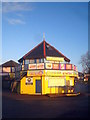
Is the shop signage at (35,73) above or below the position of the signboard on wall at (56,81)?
above

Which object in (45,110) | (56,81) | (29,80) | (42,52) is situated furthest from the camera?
(42,52)

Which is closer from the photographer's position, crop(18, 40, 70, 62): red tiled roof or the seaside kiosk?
the seaside kiosk

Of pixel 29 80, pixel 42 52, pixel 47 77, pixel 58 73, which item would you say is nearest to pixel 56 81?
pixel 58 73

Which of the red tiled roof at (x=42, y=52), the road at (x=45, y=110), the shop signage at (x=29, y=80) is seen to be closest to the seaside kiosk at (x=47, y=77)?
the shop signage at (x=29, y=80)

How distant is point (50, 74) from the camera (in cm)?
2427

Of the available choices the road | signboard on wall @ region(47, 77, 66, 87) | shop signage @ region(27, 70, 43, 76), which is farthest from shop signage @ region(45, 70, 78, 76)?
the road

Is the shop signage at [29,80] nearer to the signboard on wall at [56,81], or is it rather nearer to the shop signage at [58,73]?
the signboard on wall at [56,81]

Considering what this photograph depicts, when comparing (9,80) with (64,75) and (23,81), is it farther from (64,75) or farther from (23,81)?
(64,75)

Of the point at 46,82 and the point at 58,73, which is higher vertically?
the point at 58,73

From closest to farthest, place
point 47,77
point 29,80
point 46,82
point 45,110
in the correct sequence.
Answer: point 45,110, point 46,82, point 47,77, point 29,80

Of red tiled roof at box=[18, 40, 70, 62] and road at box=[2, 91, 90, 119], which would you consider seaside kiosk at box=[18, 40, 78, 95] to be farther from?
road at box=[2, 91, 90, 119]

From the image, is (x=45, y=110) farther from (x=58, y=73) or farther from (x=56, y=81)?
(x=56, y=81)

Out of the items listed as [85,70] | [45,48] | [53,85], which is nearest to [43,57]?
[45,48]

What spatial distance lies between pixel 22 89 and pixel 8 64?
26.7 metres
